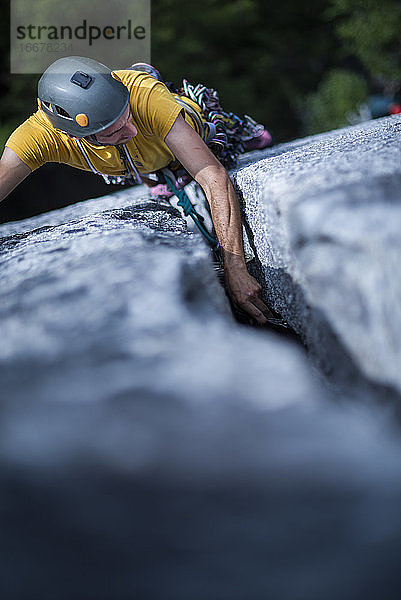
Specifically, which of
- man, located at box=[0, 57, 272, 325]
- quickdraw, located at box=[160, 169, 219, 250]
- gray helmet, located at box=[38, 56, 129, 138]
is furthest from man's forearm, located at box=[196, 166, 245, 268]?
gray helmet, located at box=[38, 56, 129, 138]

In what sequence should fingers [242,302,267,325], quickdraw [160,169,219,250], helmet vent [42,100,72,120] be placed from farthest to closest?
quickdraw [160,169,219,250] → helmet vent [42,100,72,120] → fingers [242,302,267,325]

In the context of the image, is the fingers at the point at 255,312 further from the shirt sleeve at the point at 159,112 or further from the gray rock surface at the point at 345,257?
the shirt sleeve at the point at 159,112

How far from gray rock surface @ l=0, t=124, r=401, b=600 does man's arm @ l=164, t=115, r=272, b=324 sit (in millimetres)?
377

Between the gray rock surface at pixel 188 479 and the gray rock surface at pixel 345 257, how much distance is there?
0.08 metres

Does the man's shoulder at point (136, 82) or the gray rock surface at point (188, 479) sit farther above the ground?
the man's shoulder at point (136, 82)

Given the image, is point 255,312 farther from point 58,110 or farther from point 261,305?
point 58,110

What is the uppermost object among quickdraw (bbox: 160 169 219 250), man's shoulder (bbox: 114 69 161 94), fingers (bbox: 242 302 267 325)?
man's shoulder (bbox: 114 69 161 94)

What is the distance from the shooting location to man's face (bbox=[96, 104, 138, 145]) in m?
1.14

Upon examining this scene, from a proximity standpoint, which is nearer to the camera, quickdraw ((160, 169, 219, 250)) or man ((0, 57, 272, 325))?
man ((0, 57, 272, 325))

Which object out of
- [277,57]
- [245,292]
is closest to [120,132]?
[245,292]

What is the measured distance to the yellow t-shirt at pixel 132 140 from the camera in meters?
1.18

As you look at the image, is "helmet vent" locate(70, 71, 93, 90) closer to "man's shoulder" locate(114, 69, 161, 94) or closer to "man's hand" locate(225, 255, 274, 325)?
"man's shoulder" locate(114, 69, 161, 94)

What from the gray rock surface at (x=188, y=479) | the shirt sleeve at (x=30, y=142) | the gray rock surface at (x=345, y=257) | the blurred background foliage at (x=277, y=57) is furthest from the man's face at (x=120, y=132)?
the blurred background foliage at (x=277, y=57)

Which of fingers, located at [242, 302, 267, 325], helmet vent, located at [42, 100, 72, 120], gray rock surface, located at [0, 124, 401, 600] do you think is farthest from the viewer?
helmet vent, located at [42, 100, 72, 120]
